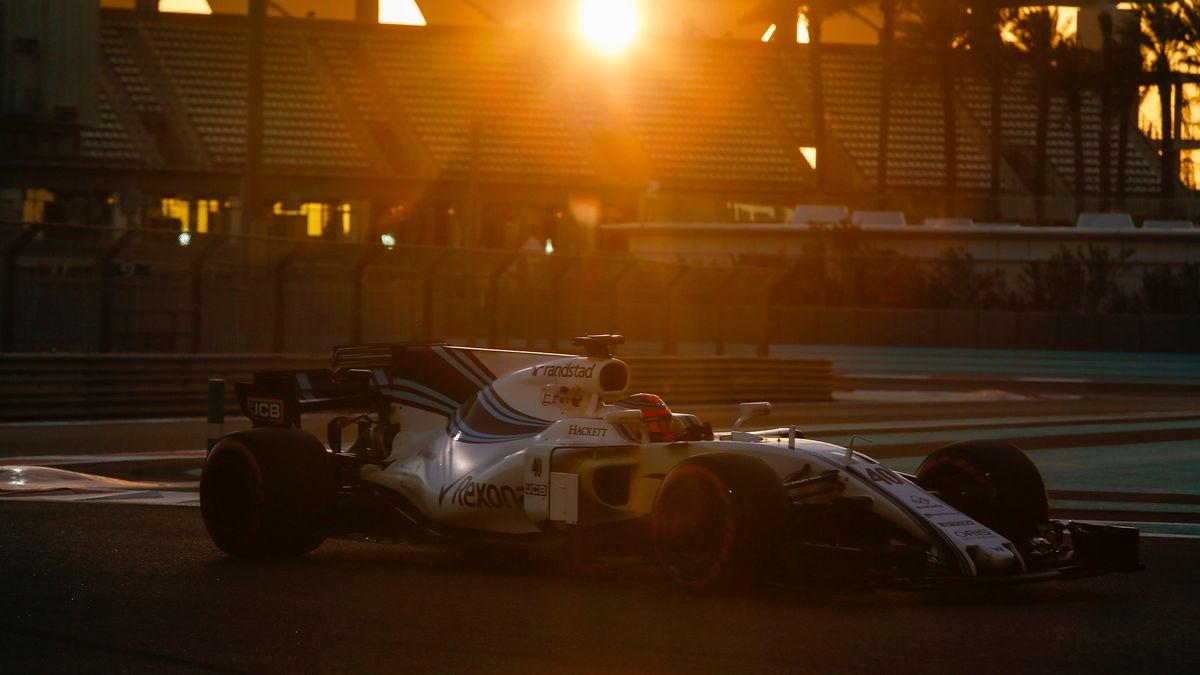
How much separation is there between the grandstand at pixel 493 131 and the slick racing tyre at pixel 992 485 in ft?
134

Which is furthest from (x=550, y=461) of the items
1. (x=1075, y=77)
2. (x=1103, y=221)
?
(x=1075, y=77)

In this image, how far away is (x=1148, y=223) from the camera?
45000mm

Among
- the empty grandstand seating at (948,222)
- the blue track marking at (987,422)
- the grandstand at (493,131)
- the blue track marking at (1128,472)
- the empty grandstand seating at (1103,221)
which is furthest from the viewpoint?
the grandstand at (493,131)

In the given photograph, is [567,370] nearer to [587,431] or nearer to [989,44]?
[587,431]

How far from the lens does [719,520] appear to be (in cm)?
750

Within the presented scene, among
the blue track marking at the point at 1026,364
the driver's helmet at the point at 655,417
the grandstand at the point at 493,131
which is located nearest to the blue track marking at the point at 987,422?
the driver's helmet at the point at 655,417

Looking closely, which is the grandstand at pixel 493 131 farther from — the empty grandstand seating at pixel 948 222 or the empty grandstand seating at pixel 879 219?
the empty grandstand seating at pixel 948 222

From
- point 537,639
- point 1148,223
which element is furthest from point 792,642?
point 1148,223

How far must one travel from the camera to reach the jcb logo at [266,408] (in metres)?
9.82

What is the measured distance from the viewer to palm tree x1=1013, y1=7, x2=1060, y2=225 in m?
55.5

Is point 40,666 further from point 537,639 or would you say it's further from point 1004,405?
point 1004,405

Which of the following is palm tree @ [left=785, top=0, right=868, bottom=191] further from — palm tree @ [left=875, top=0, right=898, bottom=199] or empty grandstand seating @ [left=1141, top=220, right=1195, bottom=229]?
empty grandstand seating @ [left=1141, top=220, right=1195, bottom=229]

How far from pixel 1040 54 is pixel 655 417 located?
50765mm

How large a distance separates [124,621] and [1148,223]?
136 feet
